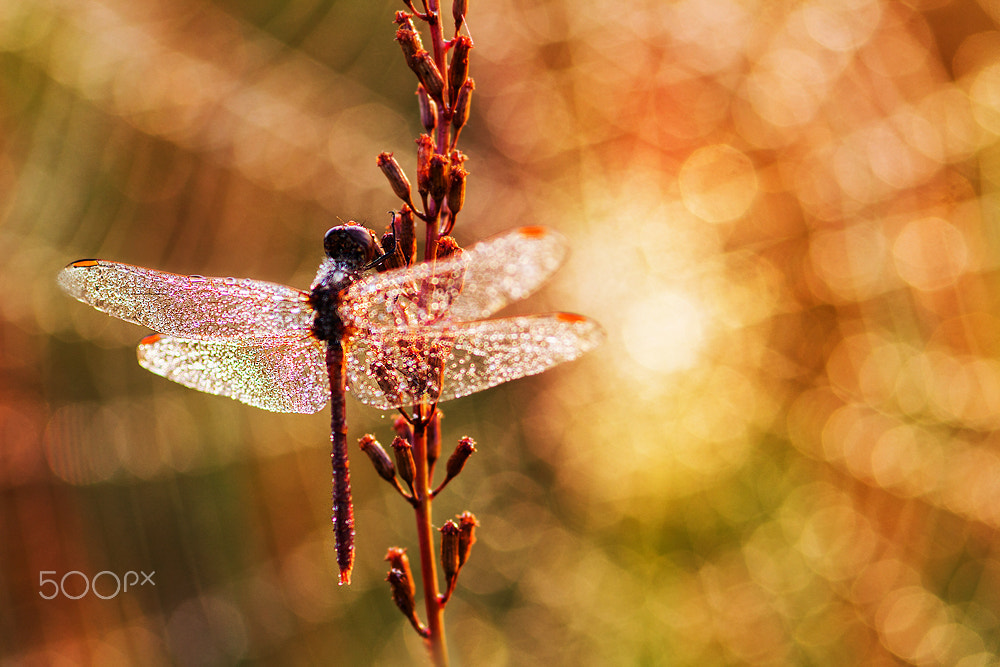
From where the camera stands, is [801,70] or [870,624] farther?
[801,70]

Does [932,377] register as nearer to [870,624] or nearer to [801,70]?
[870,624]

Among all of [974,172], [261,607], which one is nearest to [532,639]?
[261,607]

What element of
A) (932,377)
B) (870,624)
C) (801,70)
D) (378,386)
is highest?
(801,70)

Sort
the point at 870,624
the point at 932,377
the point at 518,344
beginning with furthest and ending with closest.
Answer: the point at 932,377 < the point at 870,624 < the point at 518,344

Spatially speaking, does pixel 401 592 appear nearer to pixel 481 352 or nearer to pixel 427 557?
pixel 427 557

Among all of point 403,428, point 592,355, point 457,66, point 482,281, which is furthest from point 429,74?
point 592,355

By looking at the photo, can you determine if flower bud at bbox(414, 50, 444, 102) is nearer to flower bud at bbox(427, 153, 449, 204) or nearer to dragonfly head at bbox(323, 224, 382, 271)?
flower bud at bbox(427, 153, 449, 204)
